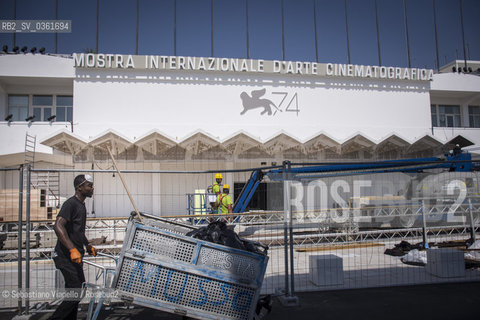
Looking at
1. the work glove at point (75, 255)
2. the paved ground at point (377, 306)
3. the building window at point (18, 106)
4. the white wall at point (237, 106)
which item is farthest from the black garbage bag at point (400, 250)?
the building window at point (18, 106)

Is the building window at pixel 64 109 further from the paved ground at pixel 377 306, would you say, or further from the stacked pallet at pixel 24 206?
the paved ground at pixel 377 306

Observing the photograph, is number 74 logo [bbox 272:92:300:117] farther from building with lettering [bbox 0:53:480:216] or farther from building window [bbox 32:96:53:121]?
building window [bbox 32:96:53:121]

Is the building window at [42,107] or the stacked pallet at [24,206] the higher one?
the building window at [42,107]

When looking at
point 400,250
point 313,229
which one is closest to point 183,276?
point 400,250

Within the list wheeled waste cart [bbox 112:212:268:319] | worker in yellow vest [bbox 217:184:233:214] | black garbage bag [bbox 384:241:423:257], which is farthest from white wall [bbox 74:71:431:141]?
wheeled waste cart [bbox 112:212:268:319]

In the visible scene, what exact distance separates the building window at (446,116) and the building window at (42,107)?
25.9m

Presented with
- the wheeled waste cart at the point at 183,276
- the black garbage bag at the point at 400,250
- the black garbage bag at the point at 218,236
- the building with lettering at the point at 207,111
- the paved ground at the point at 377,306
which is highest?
the building with lettering at the point at 207,111

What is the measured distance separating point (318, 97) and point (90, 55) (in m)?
13.5

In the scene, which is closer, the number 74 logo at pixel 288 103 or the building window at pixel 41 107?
the building window at pixel 41 107

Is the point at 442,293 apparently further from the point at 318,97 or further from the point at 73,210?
the point at 318,97

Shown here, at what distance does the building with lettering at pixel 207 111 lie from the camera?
1662 cm

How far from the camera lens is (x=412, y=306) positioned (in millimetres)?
4922

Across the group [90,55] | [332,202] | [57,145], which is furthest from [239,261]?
[90,55]

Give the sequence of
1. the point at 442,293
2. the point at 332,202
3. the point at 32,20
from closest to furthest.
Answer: the point at 442,293, the point at 332,202, the point at 32,20
